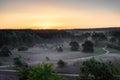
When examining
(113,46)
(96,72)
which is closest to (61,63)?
(113,46)

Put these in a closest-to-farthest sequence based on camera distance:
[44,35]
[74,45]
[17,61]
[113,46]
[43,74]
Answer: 1. [43,74]
2. [17,61]
3. [74,45]
4. [113,46]
5. [44,35]

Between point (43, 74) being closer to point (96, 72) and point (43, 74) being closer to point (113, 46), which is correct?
point (96, 72)

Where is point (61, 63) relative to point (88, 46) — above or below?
below

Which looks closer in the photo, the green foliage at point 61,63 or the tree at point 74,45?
the green foliage at point 61,63

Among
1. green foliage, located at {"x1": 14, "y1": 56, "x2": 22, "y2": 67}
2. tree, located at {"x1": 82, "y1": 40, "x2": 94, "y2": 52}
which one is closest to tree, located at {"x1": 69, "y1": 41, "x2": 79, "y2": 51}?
tree, located at {"x1": 82, "y1": 40, "x2": 94, "y2": 52}

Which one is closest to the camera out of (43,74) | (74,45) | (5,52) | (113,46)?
(43,74)

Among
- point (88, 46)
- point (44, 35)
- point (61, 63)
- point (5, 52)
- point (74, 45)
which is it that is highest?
point (44, 35)

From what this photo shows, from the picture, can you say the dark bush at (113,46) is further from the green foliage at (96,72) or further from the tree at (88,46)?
the green foliage at (96,72)

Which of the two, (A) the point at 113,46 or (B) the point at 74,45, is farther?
(A) the point at 113,46

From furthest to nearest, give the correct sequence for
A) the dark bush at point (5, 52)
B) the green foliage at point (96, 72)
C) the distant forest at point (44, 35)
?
the distant forest at point (44, 35)
the dark bush at point (5, 52)
the green foliage at point (96, 72)

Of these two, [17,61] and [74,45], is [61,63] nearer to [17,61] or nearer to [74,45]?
[74,45]

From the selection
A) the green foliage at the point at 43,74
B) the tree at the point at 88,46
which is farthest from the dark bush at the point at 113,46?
the green foliage at the point at 43,74

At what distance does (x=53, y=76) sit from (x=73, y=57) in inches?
217

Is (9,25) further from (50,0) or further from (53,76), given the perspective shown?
(53,76)
